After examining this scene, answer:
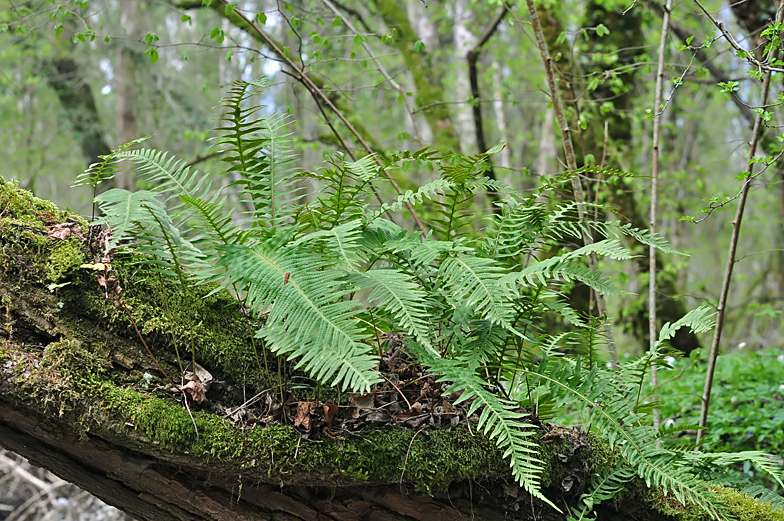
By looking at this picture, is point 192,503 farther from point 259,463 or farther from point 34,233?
point 34,233

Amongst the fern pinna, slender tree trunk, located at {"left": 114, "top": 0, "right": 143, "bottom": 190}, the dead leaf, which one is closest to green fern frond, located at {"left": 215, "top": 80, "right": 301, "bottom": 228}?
the fern pinna

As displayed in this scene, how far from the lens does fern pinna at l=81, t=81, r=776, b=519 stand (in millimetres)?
1664

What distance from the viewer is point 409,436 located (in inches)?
78.9

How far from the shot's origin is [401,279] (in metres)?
1.84

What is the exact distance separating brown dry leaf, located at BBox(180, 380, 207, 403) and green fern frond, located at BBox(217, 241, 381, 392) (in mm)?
466

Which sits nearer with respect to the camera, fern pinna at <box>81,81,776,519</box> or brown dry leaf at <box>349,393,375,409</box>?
fern pinna at <box>81,81,776,519</box>

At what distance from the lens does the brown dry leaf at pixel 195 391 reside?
199 cm

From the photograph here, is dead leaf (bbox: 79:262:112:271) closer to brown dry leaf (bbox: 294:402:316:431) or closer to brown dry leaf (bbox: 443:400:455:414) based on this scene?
brown dry leaf (bbox: 294:402:316:431)

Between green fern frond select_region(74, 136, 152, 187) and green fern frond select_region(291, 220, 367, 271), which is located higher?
green fern frond select_region(74, 136, 152, 187)

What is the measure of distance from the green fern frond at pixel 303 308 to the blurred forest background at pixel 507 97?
87cm

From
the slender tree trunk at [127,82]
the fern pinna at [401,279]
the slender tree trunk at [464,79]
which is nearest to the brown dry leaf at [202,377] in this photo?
the fern pinna at [401,279]

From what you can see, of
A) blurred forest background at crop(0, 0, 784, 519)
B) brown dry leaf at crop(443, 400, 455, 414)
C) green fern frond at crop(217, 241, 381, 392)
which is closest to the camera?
green fern frond at crop(217, 241, 381, 392)

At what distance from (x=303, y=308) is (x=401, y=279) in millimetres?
364

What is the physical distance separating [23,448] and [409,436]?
1311 mm
